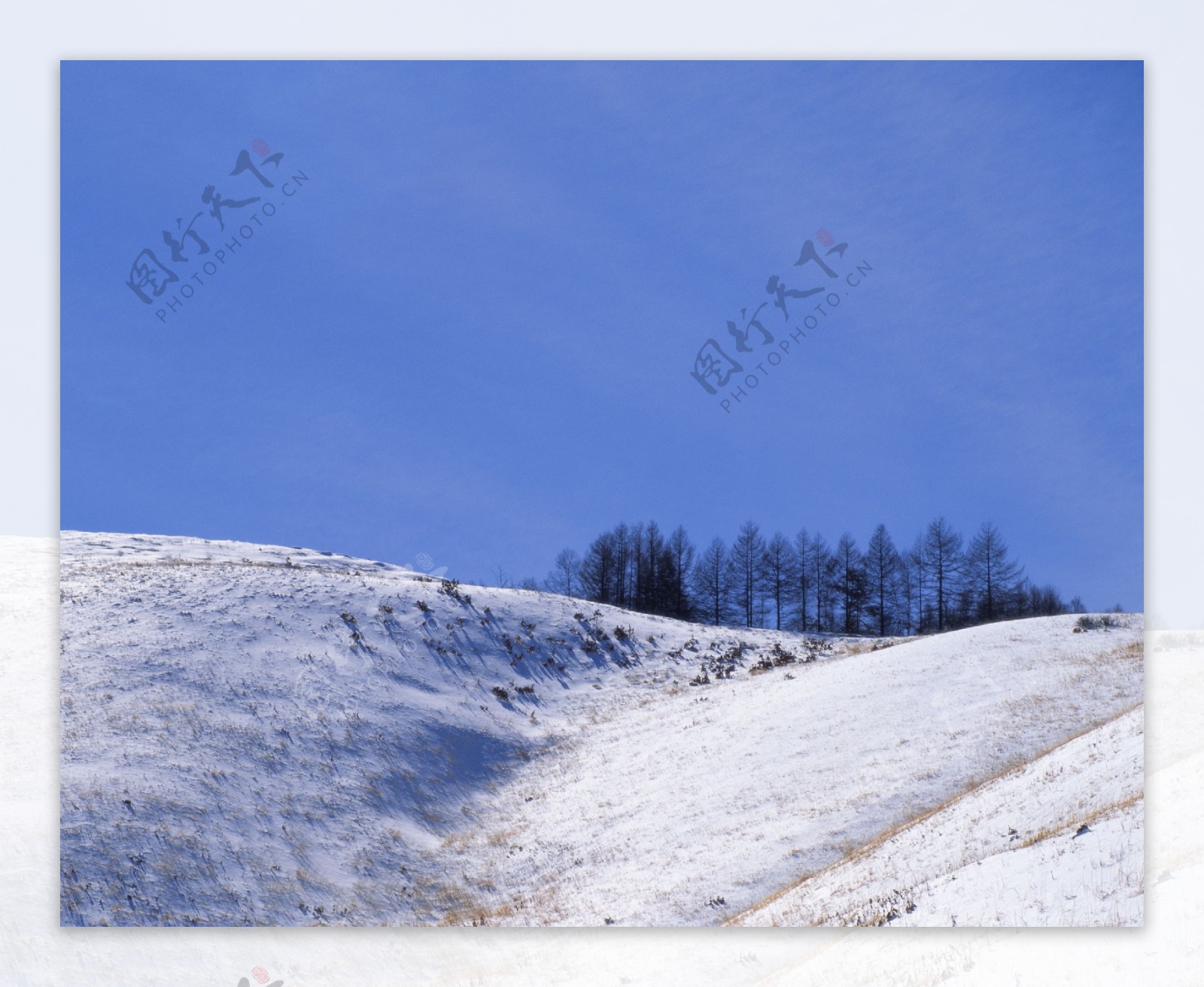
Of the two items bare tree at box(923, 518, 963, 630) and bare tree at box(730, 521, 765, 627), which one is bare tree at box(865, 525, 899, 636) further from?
bare tree at box(730, 521, 765, 627)

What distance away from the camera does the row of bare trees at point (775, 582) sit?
26.2 meters

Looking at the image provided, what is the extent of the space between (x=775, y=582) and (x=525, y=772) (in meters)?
18.9

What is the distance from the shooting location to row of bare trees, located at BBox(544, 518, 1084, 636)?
26.2 m

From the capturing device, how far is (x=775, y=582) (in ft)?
117

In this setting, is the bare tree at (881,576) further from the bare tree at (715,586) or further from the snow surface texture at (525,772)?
the bare tree at (715,586)

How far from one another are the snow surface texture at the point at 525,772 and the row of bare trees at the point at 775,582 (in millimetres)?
5337

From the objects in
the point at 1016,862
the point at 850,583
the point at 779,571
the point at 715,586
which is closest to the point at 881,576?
the point at 850,583

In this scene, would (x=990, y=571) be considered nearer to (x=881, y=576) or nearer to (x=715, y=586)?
(x=881, y=576)

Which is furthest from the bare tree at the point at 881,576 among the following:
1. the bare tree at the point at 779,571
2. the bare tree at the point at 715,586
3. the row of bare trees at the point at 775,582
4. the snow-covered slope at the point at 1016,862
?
the snow-covered slope at the point at 1016,862

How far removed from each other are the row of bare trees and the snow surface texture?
534 centimetres

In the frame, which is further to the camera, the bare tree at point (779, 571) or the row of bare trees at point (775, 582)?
the bare tree at point (779, 571)

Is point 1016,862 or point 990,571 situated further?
point 990,571

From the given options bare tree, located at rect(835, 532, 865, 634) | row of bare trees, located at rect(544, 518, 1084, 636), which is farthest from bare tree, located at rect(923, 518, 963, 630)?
bare tree, located at rect(835, 532, 865, 634)

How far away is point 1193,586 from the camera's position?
11.6 meters
